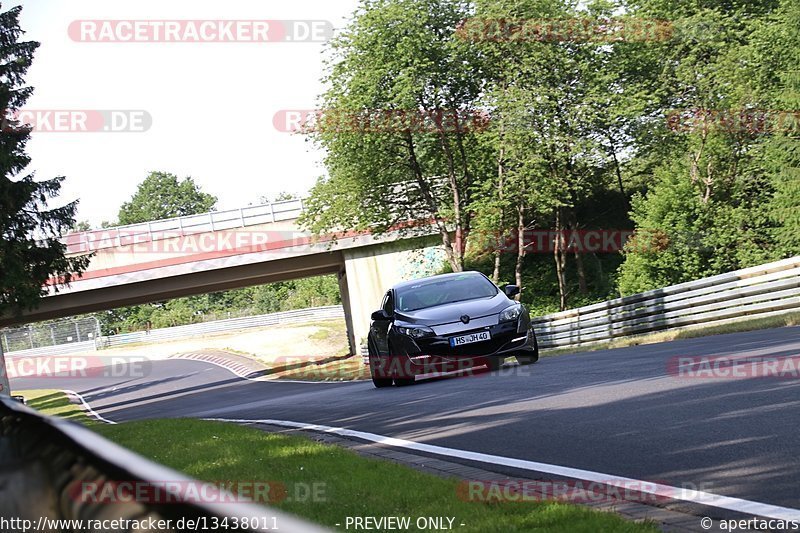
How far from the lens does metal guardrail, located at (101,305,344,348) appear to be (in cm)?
7962

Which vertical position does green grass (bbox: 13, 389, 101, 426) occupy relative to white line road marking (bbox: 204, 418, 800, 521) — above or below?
below

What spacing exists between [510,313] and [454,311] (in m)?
0.79

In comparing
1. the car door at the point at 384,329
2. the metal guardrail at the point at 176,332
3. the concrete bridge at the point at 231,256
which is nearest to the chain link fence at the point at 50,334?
the metal guardrail at the point at 176,332

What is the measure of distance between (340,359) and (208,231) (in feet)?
35.0

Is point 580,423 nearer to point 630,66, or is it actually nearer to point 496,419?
point 496,419

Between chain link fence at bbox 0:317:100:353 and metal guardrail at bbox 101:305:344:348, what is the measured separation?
1593 millimetres

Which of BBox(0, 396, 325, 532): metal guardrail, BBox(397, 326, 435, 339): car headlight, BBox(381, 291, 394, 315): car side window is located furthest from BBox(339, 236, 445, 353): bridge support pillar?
BBox(0, 396, 325, 532): metal guardrail

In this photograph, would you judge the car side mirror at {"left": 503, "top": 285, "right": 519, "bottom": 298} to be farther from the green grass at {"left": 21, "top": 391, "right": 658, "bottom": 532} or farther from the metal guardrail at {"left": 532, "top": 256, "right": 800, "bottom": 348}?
the metal guardrail at {"left": 532, "top": 256, "right": 800, "bottom": 348}

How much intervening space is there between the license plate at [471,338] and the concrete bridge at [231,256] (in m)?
26.0

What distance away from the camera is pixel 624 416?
8641 millimetres

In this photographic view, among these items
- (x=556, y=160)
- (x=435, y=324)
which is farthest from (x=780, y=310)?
(x=556, y=160)

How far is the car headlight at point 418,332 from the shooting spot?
14891mm

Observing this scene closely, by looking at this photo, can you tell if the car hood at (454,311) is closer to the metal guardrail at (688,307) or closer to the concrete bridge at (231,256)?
the metal guardrail at (688,307)

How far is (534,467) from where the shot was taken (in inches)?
278
